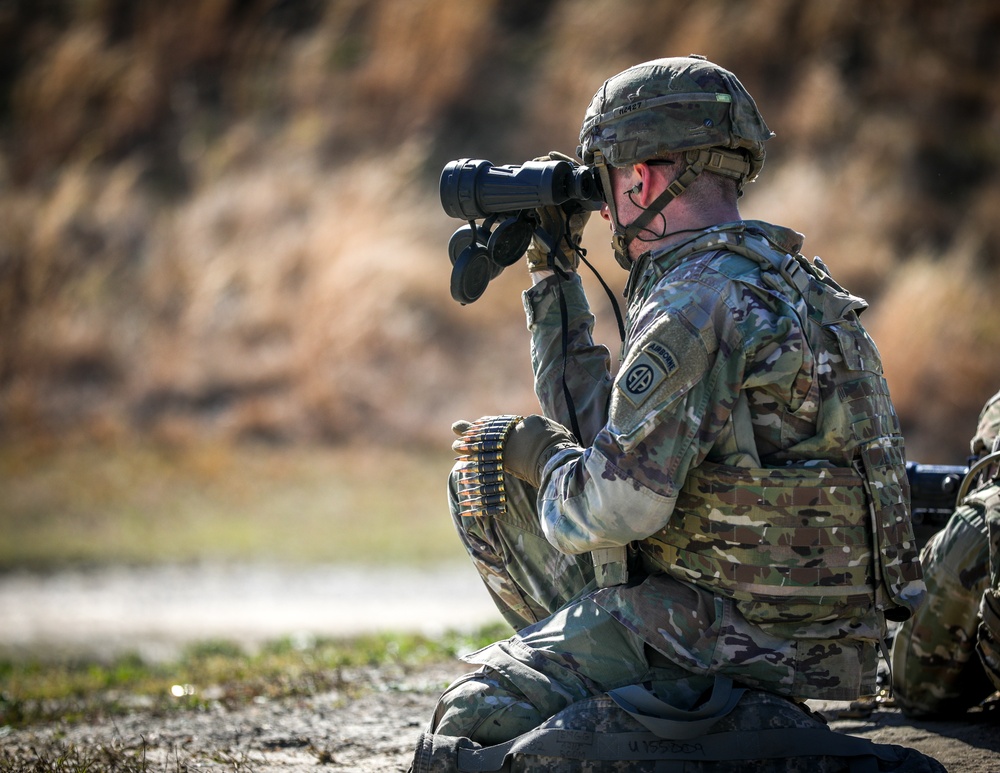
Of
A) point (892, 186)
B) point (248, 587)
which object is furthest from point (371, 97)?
point (248, 587)

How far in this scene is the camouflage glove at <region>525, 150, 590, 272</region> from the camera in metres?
3.49

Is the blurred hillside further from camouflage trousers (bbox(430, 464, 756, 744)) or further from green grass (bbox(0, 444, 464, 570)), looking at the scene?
camouflage trousers (bbox(430, 464, 756, 744))

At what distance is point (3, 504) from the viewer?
11875 millimetres

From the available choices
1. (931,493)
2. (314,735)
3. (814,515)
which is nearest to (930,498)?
(931,493)

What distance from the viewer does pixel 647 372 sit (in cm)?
275

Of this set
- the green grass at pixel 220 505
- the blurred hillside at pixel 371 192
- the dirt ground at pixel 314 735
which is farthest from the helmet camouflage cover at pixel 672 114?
the blurred hillside at pixel 371 192

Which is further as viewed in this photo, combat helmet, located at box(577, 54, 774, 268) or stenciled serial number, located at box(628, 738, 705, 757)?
combat helmet, located at box(577, 54, 774, 268)

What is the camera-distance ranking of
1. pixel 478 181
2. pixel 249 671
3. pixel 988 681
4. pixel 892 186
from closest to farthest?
pixel 478 181
pixel 988 681
pixel 249 671
pixel 892 186

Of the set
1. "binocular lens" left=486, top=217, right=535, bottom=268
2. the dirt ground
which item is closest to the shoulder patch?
"binocular lens" left=486, top=217, right=535, bottom=268

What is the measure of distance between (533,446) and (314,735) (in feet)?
4.92

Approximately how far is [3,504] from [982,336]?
9321mm

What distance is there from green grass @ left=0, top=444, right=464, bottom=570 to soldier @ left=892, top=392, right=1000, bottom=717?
6697 mm

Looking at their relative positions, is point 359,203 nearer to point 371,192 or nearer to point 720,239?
point 371,192

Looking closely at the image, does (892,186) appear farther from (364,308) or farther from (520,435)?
(520,435)
